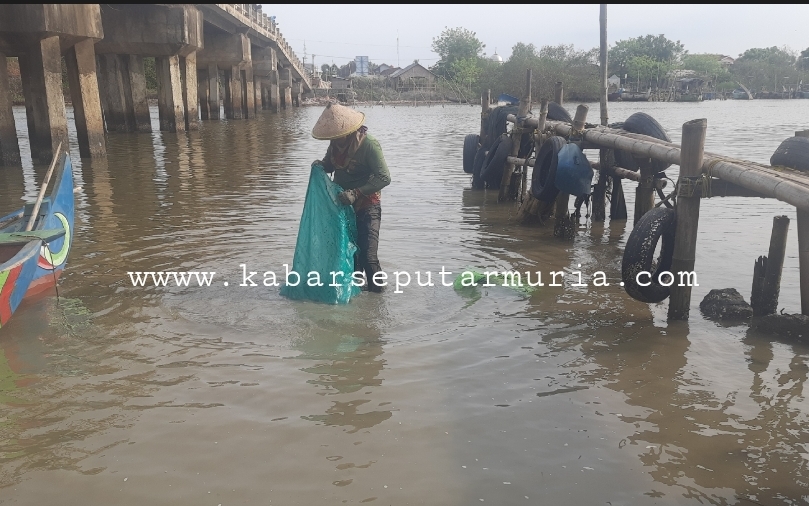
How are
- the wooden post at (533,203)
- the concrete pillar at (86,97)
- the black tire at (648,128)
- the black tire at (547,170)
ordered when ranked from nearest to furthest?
1. the black tire at (648,128)
2. the black tire at (547,170)
3. the wooden post at (533,203)
4. the concrete pillar at (86,97)

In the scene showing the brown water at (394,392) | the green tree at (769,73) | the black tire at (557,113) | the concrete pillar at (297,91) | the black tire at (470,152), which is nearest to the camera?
the brown water at (394,392)

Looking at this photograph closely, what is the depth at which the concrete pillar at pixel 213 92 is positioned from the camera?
2954cm

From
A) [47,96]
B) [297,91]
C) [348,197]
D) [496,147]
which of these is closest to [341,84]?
[297,91]

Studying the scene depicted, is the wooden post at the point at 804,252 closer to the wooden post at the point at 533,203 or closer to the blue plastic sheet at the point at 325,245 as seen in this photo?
the blue plastic sheet at the point at 325,245

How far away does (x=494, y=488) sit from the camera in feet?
10.1

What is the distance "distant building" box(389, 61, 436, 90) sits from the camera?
253 feet

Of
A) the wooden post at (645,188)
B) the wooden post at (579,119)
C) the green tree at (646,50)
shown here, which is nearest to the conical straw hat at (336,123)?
the wooden post at (579,119)

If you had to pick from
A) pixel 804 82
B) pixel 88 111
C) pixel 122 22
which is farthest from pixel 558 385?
pixel 804 82

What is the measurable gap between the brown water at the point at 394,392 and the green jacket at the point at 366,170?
1021 mm

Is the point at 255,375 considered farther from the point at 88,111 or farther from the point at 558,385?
the point at 88,111

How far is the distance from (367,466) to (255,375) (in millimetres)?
1286

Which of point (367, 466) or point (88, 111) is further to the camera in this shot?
point (88, 111)

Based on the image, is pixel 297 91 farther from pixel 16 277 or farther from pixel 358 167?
pixel 16 277

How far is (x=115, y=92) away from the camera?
21.7 m
